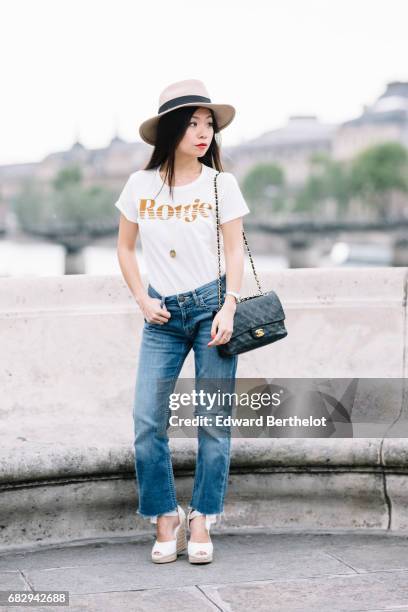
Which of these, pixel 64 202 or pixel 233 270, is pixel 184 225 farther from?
pixel 64 202

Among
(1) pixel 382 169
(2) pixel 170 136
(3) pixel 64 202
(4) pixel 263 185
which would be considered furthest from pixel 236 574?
(3) pixel 64 202

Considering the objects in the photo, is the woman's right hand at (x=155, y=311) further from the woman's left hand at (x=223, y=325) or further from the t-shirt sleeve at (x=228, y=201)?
the t-shirt sleeve at (x=228, y=201)

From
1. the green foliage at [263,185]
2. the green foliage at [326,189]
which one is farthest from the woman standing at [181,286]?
the green foliage at [263,185]

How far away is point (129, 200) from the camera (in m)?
2.58

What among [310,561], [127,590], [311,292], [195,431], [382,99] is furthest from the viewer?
[382,99]

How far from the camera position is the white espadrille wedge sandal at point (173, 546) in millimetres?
2547

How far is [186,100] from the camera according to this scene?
2.50 m

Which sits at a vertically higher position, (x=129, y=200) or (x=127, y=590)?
(x=129, y=200)

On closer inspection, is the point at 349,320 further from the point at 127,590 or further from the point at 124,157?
the point at 124,157

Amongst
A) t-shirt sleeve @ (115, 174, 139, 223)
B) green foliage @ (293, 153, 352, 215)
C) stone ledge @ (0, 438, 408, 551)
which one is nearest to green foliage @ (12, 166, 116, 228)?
green foliage @ (293, 153, 352, 215)

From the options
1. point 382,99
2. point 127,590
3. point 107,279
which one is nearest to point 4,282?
point 107,279

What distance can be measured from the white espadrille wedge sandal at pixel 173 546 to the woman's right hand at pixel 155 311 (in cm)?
51

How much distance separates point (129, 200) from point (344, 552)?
1060 millimetres

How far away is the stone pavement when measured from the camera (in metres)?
2.22
